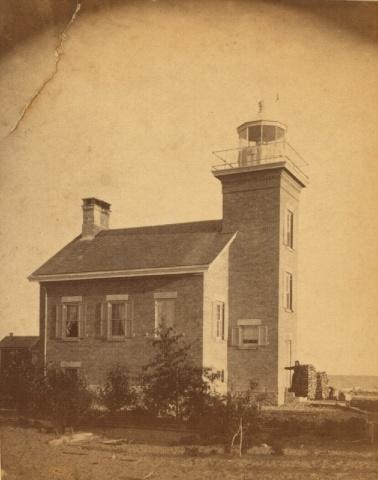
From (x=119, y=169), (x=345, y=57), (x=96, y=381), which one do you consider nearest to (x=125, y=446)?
Result: (x=96, y=381)

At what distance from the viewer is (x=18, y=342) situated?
7.88 metres

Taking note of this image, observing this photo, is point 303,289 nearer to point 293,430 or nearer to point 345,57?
point 293,430

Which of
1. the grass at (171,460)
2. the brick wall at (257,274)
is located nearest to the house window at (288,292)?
the brick wall at (257,274)

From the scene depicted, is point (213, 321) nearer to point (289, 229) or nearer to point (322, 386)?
point (289, 229)

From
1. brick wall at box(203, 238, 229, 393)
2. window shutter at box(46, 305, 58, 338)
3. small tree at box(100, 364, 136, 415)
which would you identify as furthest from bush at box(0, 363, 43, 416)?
brick wall at box(203, 238, 229, 393)

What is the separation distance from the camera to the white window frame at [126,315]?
8834mm

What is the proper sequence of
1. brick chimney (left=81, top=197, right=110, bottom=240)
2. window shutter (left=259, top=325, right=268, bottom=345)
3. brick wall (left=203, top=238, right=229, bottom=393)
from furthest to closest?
window shutter (left=259, top=325, right=268, bottom=345) < brick wall (left=203, top=238, right=229, bottom=393) < brick chimney (left=81, top=197, right=110, bottom=240)

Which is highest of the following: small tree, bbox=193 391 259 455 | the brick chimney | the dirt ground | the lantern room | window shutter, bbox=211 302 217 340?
the lantern room

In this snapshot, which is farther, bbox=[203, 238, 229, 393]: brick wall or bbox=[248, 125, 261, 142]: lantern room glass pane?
bbox=[203, 238, 229, 393]: brick wall

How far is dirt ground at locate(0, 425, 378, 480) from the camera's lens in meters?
6.06

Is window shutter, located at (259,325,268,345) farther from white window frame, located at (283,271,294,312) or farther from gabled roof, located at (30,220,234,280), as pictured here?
gabled roof, located at (30,220,234,280)

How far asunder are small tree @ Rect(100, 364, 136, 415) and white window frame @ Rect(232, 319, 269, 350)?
161 centimetres

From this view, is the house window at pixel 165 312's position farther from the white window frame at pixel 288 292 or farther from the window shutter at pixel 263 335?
the white window frame at pixel 288 292

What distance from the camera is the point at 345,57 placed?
6535mm
